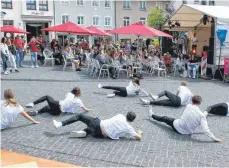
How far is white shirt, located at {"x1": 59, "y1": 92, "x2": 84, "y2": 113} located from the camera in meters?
8.73

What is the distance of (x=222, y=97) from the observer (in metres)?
12.5

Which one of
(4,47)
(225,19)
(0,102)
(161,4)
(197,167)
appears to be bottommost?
(197,167)

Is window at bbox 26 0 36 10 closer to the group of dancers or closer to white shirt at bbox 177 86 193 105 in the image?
white shirt at bbox 177 86 193 105

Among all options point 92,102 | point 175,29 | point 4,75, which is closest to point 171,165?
point 92,102

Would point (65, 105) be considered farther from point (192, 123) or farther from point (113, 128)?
point (192, 123)

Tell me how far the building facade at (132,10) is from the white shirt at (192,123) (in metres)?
41.8

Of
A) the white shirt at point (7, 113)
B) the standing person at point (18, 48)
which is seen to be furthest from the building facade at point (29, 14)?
the white shirt at point (7, 113)

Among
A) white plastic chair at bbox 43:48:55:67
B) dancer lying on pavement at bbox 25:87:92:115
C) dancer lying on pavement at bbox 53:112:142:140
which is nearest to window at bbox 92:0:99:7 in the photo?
white plastic chair at bbox 43:48:55:67

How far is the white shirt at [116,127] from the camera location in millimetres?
7082

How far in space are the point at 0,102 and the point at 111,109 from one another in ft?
11.1

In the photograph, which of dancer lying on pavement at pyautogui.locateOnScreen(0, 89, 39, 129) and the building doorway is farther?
the building doorway

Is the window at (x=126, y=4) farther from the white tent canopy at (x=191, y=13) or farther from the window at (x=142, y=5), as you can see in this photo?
the white tent canopy at (x=191, y=13)

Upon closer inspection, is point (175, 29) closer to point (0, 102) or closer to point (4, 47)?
point (4, 47)

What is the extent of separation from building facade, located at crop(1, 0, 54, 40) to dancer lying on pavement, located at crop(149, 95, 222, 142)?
3285 cm
